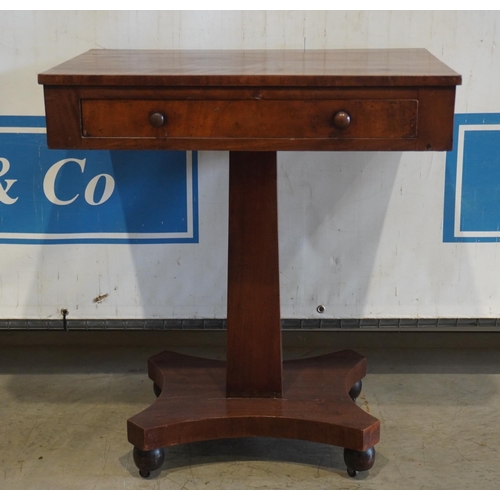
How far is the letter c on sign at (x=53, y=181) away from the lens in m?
2.07

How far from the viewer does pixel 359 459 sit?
5.28ft

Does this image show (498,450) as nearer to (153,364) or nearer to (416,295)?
(416,295)

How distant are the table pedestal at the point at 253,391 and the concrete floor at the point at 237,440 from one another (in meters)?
0.08

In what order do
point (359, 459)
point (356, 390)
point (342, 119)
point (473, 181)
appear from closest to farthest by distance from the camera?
point (342, 119) < point (359, 459) < point (356, 390) < point (473, 181)

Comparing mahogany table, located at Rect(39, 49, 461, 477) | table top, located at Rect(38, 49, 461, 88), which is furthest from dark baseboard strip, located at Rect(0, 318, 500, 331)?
table top, located at Rect(38, 49, 461, 88)

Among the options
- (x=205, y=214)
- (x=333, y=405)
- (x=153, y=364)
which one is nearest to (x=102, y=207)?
(x=205, y=214)

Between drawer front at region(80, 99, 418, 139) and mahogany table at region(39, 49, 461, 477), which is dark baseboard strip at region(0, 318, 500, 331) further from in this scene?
drawer front at region(80, 99, 418, 139)

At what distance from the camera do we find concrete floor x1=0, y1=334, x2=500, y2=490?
64.0 inches

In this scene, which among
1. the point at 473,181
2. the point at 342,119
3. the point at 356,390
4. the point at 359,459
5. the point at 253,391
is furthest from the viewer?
the point at 473,181

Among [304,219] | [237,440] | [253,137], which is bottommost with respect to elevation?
[237,440]

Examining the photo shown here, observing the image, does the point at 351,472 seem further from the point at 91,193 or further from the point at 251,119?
the point at 91,193

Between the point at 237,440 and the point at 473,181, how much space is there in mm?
901

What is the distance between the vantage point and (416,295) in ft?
7.02

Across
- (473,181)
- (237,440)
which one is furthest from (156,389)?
(473,181)
